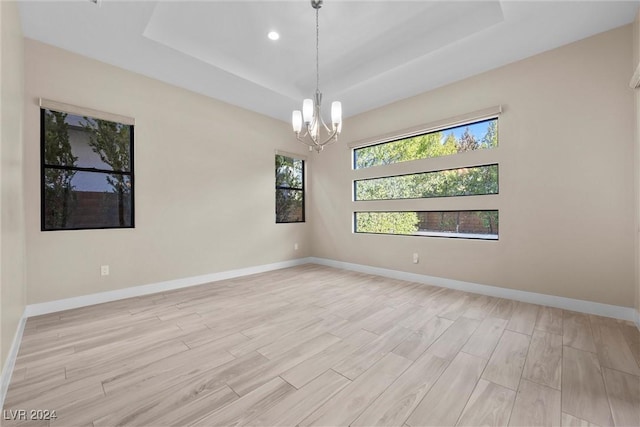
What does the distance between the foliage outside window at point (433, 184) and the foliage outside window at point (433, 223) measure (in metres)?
0.29

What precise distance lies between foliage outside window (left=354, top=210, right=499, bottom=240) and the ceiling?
1917 mm

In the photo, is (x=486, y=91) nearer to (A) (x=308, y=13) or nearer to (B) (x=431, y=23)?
(B) (x=431, y=23)

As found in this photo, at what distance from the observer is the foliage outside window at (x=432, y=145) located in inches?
139

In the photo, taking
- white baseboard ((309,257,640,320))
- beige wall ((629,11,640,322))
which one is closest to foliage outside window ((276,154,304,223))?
white baseboard ((309,257,640,320))

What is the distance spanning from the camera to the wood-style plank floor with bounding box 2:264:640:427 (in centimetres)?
139

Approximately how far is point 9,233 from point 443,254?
4491 mm

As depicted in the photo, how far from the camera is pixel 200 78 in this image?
Answer: 3627 mm

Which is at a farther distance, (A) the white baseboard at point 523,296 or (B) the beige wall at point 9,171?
(A) the white baseboard at point 523,296

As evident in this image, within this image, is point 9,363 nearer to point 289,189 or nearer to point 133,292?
point 133,292

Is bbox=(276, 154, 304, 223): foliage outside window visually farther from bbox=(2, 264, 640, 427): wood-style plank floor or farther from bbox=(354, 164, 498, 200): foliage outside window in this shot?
bbox=(2, 264, 640, 427): wood-style plank floor

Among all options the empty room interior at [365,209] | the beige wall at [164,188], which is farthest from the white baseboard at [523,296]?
the beige wall at [164,188]

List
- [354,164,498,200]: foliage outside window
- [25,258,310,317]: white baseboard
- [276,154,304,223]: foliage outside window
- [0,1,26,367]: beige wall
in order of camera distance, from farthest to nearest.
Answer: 1. [276,154,304,223]: foliage outside window
2. [354,164,498,200]: foliage outside window
3. [25,258,310,317]: white baseboard
4. [0,1,26,367]: beige wall

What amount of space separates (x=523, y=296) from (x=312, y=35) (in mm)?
4010

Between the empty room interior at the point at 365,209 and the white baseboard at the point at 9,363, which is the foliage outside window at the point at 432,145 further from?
the white baseboard at the point at 9,363
